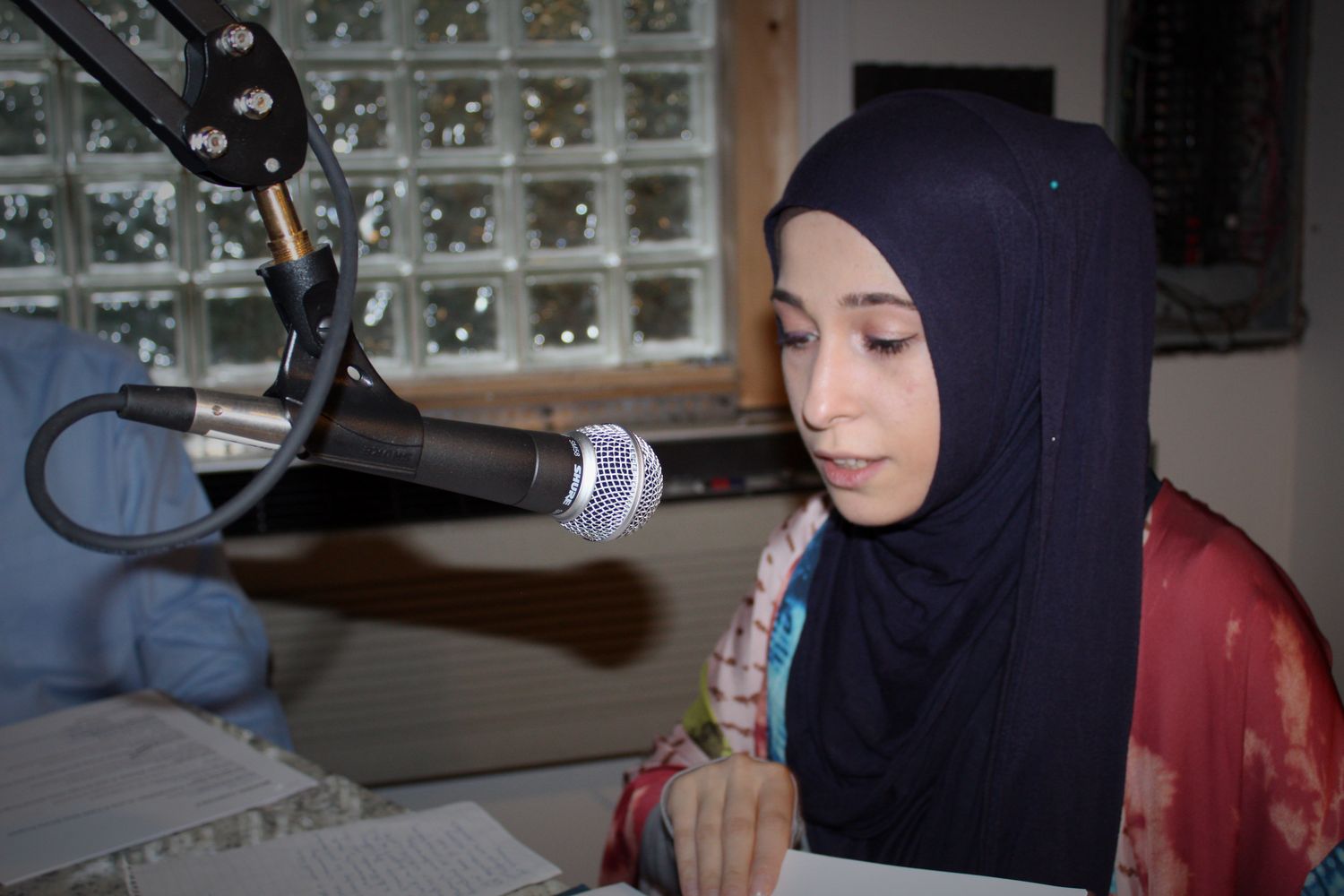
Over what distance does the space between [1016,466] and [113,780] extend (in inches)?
35.7

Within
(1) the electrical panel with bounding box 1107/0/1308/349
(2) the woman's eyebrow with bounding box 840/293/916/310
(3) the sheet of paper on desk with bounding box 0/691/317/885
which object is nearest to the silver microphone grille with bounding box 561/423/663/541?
(2) the woman's eyebrow with bounding box 840/293/916/310

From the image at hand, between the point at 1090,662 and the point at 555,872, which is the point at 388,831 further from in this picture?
the point at 1090,662

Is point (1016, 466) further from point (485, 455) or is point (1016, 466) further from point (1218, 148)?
point (1218, 148)

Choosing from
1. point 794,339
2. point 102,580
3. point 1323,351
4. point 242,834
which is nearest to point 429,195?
point 102,580

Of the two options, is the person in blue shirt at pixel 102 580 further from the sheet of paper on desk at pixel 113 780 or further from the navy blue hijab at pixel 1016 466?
the navy blue hijab at pixel 1016 466

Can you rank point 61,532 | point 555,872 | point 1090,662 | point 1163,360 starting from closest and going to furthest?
point 61,532, point 555,872, point 1090,662, point 1163,360

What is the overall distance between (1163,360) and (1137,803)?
1.71 m

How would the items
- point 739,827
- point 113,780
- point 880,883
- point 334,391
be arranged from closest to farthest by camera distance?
point 334,391, point 880,883, point 739,827, point 113,780

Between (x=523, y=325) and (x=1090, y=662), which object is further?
(x=523, y=325)

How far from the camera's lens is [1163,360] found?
2.44 meters

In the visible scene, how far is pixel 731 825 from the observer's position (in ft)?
2.79

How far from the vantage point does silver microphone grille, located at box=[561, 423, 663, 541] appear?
2.04ft

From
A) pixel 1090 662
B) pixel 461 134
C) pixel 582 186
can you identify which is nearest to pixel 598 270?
pixel 582 186

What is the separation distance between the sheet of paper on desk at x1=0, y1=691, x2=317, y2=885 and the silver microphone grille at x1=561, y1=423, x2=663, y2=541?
519 mm
